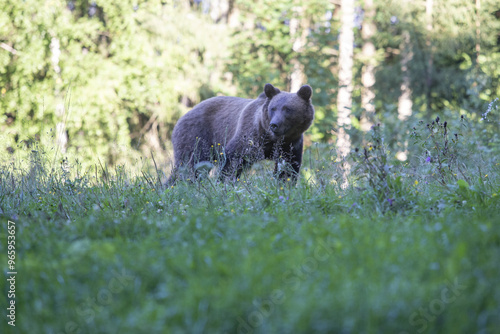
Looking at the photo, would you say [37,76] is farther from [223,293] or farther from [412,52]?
[223,293]

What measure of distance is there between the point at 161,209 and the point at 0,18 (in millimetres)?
14209

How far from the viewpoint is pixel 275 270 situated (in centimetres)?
239

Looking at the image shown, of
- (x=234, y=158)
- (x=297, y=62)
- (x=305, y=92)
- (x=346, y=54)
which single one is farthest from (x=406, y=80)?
(x=234, y=158)

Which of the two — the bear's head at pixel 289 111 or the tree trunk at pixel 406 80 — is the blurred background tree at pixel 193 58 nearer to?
the tree trunk at pixel 406 80

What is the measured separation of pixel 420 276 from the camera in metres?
2.27

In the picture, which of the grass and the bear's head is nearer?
the grass

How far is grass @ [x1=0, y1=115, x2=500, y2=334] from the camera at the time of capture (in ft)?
6.62

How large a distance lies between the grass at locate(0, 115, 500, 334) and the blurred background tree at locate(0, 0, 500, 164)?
1179 centimetres

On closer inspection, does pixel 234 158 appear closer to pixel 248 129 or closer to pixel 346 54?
pixel 248 129

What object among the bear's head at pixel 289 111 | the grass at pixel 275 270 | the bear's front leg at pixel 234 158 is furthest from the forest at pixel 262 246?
the bear's head at pixel 289 111

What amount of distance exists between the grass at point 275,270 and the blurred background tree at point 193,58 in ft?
38.7

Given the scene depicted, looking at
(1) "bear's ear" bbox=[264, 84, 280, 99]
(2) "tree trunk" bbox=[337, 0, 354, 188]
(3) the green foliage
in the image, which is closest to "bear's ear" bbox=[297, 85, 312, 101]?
(1) "bear's ear" bbox=[264, 84, 280, 99]

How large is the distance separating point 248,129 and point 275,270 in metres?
4.51

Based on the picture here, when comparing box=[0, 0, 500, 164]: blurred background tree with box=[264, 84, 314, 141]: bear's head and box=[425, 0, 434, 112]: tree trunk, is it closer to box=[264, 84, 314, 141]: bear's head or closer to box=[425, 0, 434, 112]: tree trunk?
box=[425, 0, 434, 112]: tree trunk
